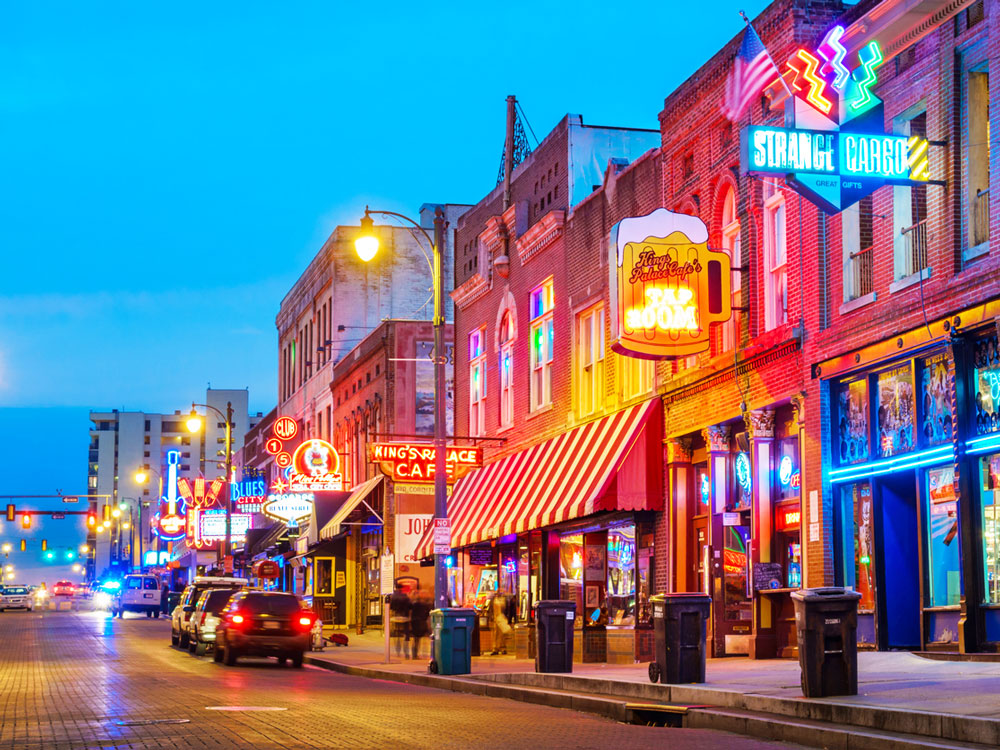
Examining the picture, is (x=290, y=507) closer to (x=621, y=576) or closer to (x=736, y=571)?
(x=621, y=576)

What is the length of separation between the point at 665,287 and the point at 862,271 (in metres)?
4.34

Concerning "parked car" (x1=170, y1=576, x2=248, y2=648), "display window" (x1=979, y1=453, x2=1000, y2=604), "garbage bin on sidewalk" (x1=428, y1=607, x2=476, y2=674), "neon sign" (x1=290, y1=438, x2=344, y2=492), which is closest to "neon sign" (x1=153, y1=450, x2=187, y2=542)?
"neon sign" (x1=290, y1=438, x2=344, y2=492)

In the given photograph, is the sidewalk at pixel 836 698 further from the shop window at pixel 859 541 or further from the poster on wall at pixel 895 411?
the poster on wall at pixel 895 411

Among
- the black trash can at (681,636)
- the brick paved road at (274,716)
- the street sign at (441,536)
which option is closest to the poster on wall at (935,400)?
the black trash can at (681,636)

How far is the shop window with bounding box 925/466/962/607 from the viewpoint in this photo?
1838 centimetres

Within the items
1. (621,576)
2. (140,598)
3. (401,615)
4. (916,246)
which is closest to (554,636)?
(621,576)

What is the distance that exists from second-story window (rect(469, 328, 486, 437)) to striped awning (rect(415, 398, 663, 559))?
1657 millimetres

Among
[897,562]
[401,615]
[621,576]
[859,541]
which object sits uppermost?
[859,541]

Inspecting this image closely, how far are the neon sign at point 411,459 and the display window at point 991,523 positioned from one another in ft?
61.4

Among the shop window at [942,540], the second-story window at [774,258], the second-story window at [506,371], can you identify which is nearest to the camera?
the shop window at [942,540]

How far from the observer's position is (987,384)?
1769cm

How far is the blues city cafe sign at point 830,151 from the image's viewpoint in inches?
733

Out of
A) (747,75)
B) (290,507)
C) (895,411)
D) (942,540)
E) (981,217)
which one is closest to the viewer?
(981,217)

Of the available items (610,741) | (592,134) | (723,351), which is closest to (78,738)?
(610,741)
